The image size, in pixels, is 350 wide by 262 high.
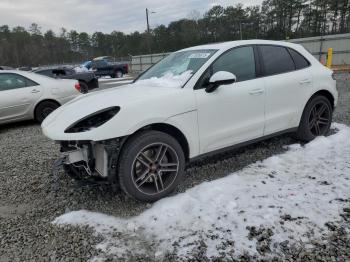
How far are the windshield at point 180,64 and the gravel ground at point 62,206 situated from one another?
1.29 metres

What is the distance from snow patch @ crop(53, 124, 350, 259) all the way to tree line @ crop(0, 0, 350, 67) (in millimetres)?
40504

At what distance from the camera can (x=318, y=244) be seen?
2.58 metres

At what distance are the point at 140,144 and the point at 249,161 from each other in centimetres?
181

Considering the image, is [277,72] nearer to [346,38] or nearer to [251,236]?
[251,236]

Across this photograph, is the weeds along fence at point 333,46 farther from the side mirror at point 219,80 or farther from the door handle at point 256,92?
the side mirror at point 219,80

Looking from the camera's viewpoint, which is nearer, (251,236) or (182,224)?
(251,236)

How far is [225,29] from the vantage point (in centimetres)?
5441

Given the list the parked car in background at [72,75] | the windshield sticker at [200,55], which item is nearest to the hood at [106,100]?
the windshield sticker at [200,55]

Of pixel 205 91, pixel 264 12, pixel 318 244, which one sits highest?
pixel 264 12

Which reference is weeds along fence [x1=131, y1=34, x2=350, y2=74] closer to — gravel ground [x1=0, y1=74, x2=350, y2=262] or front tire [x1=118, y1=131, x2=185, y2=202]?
gravel ground [x1=0, y1=74, x2=350, y2=262]

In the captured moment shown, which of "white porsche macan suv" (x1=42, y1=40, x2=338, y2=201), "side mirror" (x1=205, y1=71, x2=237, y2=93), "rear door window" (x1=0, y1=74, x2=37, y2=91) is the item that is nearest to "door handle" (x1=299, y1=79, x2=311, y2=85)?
"white porsche macan suv" (x1=42, y1=40, x2=338, y2=201)

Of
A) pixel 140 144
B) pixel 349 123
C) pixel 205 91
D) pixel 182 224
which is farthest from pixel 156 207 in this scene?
pixel 349 123

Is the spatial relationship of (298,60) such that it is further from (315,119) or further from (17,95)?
(17,95)

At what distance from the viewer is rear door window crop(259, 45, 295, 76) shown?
4.36 metres
